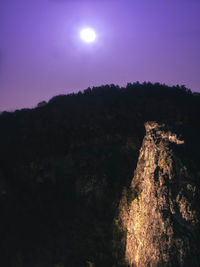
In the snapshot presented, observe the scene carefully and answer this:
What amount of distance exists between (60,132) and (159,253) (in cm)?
1113

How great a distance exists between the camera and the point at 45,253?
8.98m

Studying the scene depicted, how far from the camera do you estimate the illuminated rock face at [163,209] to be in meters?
6.12

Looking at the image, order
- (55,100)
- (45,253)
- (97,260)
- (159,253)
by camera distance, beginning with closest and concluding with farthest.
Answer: (159,253) < (97,260) < (45,253) < (55,100)

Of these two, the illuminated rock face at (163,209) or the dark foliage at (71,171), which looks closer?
the illuminated rock face at (163,209)

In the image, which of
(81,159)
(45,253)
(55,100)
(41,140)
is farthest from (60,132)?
(45,253)

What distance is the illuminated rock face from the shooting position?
6.12 meters

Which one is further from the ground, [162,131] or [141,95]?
[141,95]

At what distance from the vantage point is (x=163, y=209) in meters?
6.61

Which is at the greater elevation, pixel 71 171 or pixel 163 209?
pixel 71 171

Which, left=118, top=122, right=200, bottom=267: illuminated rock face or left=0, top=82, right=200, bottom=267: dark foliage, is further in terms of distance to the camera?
left=0, top=82, right=200, bottom=267: dark foliage

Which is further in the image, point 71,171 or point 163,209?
point 71,171

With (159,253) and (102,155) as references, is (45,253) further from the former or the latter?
(102,155)

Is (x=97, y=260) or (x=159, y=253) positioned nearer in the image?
(x=159, y=253)

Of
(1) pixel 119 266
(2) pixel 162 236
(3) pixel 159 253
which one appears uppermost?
(2) pixel 162 236
